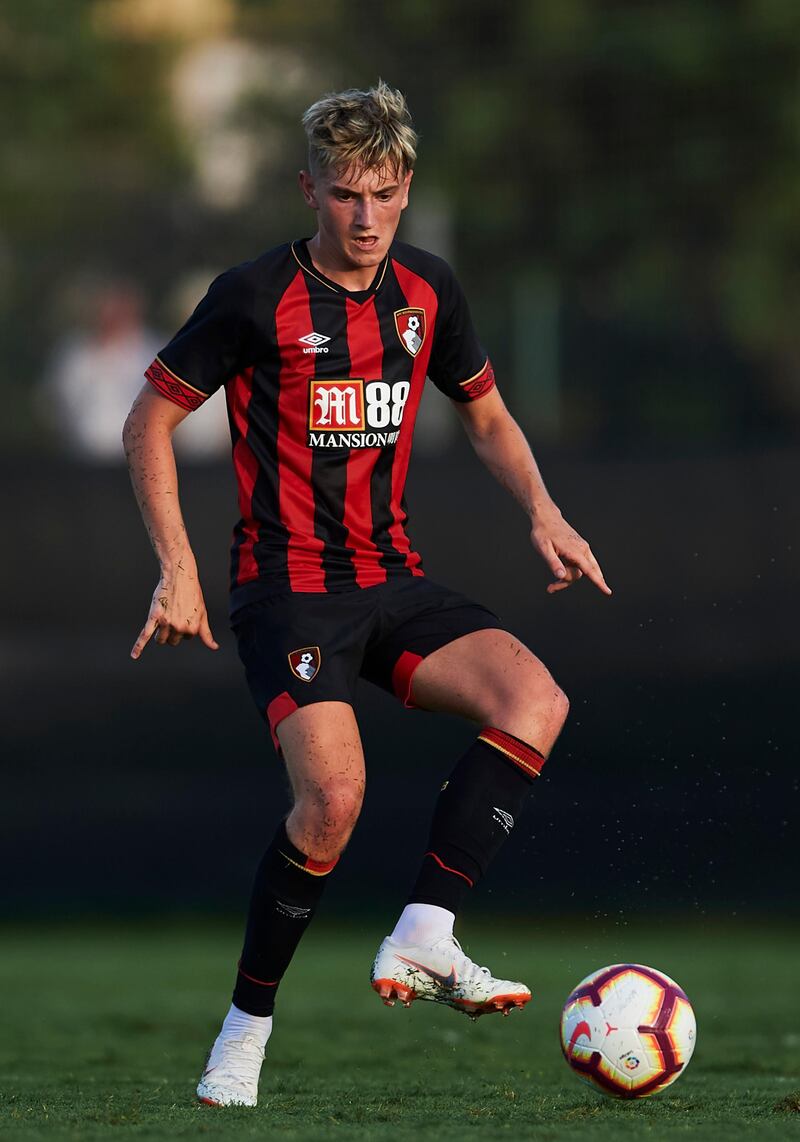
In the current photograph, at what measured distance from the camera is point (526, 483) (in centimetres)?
540

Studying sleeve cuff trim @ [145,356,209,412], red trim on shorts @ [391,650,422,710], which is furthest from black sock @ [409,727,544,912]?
sleeve cuff trim @ [145,356,209,412]

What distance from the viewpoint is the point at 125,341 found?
37.9ft

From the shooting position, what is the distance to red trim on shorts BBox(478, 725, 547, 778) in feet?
16.3

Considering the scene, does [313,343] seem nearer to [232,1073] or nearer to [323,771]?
[323,771]

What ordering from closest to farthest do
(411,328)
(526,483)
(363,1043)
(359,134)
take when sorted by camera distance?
1. (359,134)
2. (411,328)
3. (526,483)
4. (363,1043)

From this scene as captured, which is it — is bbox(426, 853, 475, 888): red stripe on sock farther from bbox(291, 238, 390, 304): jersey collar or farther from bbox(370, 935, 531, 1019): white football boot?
bbox(291, 238, 390, 304): jersey collar

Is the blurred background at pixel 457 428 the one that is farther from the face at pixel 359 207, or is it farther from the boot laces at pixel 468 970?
the face at pixel 359 207

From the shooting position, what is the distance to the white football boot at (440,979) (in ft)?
15.1

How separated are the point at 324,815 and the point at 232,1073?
709 millimetres

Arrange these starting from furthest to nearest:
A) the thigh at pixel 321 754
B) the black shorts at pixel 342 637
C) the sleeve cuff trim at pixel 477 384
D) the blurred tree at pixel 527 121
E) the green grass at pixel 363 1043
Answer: the blurred tree at pixel 527 121
the sleeve cuff trim at pixel 477 384
the black shorts at pixel 342 637
the thigh at pixel 321 754
the green grass at pixel 363 1043

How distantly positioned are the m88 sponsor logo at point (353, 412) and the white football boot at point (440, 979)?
4.16 feet

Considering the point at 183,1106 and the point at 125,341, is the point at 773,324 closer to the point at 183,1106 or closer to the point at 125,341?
the point at 125,341

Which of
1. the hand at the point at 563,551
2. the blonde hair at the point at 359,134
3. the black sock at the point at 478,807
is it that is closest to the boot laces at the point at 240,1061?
the black sock at the point at 478,807

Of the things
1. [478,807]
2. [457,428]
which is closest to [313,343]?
[478,807]
